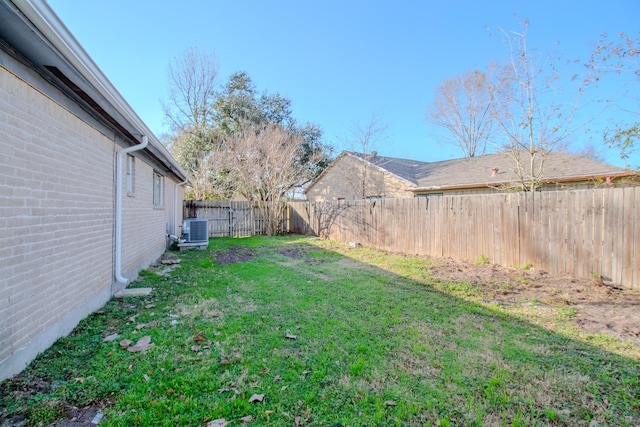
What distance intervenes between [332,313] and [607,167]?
38.4ft

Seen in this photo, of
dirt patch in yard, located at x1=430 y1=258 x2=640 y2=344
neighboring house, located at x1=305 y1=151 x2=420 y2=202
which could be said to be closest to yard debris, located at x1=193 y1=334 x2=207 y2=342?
dirt patch in yard, located at x1=430 y1=258 x2=640 y2=344

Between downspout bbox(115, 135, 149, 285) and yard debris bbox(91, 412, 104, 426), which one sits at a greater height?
downspout bbox(115, 135, 149, 285)

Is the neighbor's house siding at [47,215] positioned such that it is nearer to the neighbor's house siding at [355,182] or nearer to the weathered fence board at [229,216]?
the weathered fence board at [229,216]

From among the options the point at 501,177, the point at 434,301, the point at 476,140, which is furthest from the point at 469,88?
the point at 434,301

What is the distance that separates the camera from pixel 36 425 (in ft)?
5.77

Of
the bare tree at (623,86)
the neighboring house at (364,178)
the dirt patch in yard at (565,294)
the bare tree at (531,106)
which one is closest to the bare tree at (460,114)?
the neighboring house at (364,178)

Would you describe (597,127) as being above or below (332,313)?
above

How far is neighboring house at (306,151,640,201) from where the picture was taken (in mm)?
10202

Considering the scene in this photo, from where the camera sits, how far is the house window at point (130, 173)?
17.7 ft

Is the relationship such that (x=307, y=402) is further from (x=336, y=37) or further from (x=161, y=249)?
(x=336, y=37)

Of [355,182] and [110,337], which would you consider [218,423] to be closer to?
[110,337]

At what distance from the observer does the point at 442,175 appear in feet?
47.0

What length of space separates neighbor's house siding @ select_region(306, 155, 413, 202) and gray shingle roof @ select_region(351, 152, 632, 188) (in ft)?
1.37

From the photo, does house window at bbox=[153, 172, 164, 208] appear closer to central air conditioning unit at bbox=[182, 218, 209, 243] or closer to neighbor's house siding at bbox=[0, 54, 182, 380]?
central air conditioning unit at bbox=[182, 218, 209, 243]
